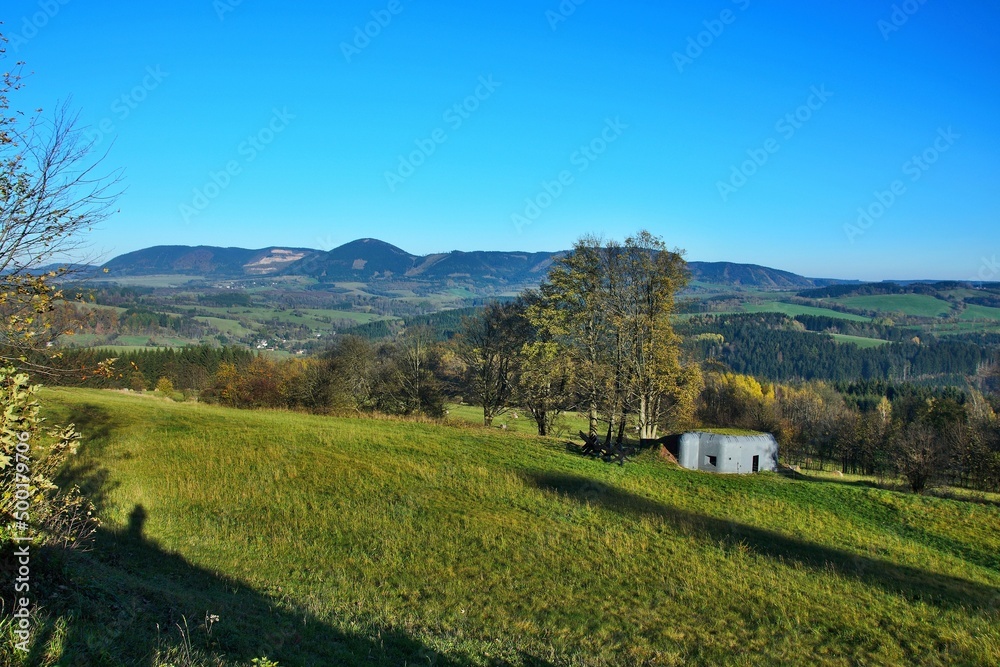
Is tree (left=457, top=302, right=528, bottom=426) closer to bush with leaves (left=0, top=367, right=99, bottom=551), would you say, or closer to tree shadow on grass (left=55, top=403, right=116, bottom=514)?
tree shadow on grass (left=55, top=403, right=116, bottom=514)

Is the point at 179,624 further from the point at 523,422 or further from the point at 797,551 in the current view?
the point at 523,422

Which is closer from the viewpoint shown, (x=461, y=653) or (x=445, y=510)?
(x=461, y=653)

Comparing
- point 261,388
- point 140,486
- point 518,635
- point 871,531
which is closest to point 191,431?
point 140,486

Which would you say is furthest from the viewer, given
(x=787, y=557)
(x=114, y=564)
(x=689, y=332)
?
(x=689, y=332)

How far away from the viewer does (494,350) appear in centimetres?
3525

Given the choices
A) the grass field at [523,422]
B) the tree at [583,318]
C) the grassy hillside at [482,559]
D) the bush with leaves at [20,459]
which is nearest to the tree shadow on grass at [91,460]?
the grassy hillside at [482,559]

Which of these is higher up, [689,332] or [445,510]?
[689,332]

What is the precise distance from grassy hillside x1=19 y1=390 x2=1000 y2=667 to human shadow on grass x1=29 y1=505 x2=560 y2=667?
49 millimetres

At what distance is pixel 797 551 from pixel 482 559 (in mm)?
8838

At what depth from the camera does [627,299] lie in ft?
98.4

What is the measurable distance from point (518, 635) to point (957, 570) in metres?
13.1

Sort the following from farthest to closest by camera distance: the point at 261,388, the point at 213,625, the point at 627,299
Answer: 1. the point at 261,388
2. the point at 627,299
3. the point at 213,625

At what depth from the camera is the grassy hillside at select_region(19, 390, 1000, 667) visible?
29.2ft

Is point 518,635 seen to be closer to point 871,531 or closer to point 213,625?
point 213,625
